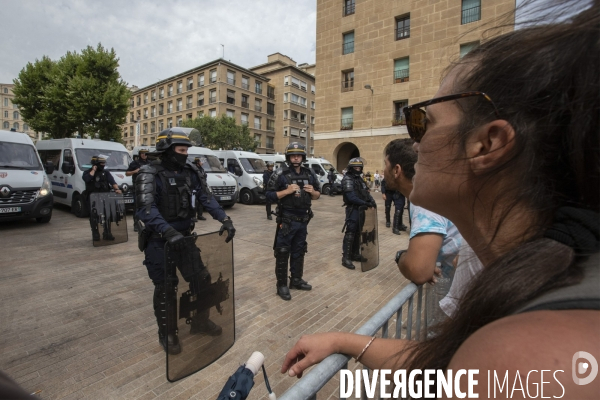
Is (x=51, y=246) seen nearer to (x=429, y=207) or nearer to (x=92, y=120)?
(x=429, y=207)

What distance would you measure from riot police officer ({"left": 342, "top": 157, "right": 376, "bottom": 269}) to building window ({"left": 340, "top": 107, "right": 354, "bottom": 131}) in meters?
21.2

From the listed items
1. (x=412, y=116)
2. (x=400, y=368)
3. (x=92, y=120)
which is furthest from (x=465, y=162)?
(x=92, y=120)

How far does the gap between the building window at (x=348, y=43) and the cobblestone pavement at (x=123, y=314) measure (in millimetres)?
23680

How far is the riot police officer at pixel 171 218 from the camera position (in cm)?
262

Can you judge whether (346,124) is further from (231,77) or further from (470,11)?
(231,77)

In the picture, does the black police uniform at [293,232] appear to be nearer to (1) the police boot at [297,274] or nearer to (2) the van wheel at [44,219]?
(1) the police boot at [297,274]

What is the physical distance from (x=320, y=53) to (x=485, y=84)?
29.6m

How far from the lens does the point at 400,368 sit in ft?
3.04

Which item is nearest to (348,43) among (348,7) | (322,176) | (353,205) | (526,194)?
(348,7)

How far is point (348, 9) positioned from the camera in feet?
85.4

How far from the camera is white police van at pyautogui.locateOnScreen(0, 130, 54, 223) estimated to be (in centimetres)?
738

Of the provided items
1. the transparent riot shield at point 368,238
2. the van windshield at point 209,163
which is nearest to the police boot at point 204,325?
the transparent riot shield at point 368,238

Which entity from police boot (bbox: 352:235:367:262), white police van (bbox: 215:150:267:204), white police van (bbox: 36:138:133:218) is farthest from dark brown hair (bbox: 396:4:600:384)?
white police van (bbox: 215:150:267:204)

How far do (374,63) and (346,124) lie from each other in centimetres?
525
